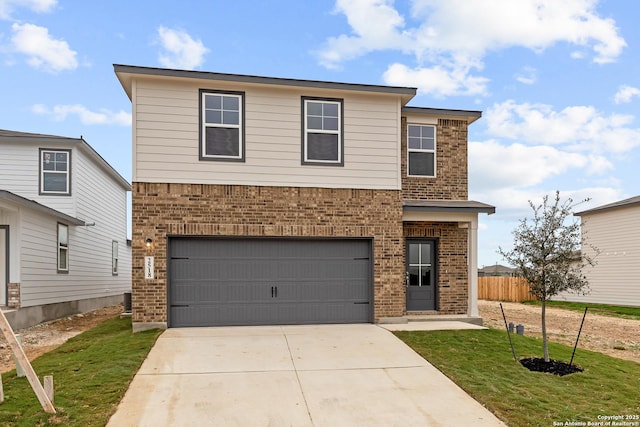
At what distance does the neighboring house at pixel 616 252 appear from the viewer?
2139 centimetres

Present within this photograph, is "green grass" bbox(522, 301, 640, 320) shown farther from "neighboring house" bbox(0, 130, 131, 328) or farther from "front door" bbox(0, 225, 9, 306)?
"front door" bbox(0, 225, 9, 306)

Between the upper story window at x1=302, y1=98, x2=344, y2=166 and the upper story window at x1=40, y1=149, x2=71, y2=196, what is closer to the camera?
the upper story window at x1=302, y1=98, x2=344, y2=166

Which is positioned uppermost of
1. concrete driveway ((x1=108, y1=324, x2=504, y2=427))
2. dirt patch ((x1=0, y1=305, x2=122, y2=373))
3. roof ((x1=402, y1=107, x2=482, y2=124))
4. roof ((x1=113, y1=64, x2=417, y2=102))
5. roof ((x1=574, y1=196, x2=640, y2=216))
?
roof ((x1=113, y1=64, x2=417, y2=102))

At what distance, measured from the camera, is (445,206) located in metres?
12.0

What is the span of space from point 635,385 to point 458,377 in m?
2.99

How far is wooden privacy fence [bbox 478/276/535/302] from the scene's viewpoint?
1090 inches

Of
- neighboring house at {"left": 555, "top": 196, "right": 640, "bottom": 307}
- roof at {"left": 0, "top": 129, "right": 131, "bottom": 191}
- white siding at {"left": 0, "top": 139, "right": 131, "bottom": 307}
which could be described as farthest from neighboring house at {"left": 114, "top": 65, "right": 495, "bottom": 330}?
neighboring house at {"left": 555, "top": 196, "right": 640, "bottom": 307}

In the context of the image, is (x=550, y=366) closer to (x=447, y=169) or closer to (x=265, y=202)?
(x=447, y=169)

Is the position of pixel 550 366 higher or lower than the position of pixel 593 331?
higher

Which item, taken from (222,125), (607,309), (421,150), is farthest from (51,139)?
(607,309)

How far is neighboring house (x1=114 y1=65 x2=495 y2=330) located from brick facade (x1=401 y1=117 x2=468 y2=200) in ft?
2.99

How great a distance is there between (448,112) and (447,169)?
5.16 ft

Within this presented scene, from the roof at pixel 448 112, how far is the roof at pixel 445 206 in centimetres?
242

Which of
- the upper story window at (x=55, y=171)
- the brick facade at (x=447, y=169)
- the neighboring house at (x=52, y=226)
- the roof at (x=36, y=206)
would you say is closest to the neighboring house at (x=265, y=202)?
the brick facade at (x=447, y=169)
